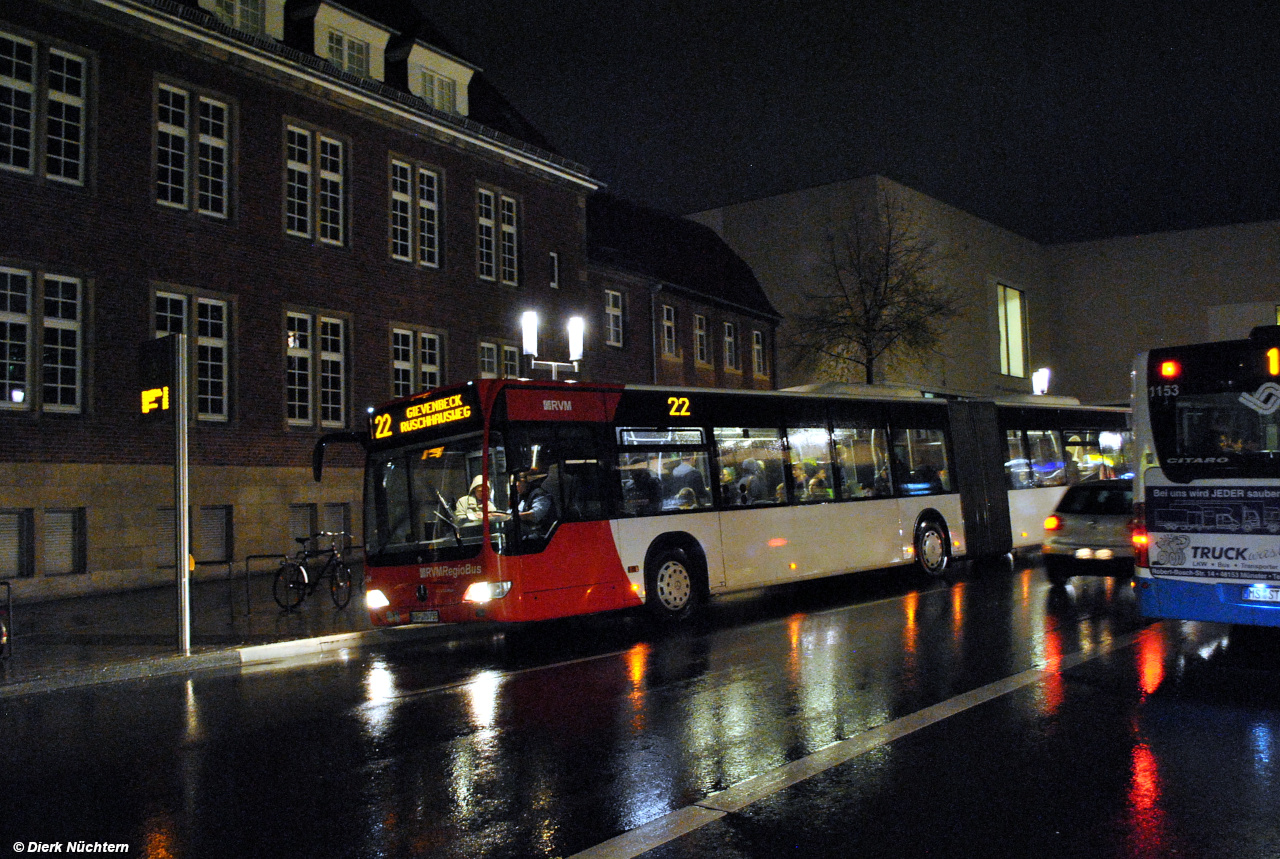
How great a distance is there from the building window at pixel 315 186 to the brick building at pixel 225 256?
0.05m

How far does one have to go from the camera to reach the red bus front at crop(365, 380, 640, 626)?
1164 centimetres

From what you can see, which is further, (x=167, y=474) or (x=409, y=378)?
(x=409, y=378)

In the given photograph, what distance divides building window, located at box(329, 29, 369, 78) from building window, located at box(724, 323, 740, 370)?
61.0 feet

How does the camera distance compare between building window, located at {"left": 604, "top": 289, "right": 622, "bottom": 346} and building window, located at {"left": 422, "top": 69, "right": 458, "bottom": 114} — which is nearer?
building window, located at {"left": 422, "top": 69, "right": 458, "bottom": 114}

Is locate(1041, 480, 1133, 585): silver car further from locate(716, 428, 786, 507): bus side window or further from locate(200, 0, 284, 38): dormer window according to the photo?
locate(200, 0, 284, 38): dormer window

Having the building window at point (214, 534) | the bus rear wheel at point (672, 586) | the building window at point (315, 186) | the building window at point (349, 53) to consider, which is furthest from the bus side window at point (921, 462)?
the building window at point (349, 53)

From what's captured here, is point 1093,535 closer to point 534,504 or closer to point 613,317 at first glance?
point 534,504

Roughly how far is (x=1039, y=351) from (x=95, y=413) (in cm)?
4457

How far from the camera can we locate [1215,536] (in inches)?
349

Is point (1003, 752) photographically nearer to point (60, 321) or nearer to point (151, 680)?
point (151, 680)

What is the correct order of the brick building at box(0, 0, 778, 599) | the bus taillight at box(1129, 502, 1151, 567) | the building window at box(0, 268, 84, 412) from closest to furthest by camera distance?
the bus taillight at box(1129, 502, 1151, 567) → the building window at box(0, 268, 84, 412) → the brick building at box(0, 0, 778, 599)

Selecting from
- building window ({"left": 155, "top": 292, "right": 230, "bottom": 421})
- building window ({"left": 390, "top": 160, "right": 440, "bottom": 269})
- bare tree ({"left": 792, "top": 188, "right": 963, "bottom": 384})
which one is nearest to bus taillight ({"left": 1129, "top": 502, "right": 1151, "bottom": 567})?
building window ({"left": 155, "top": 292, "right": 230, "bottom": 421})

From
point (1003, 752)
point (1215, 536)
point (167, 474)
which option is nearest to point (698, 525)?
point (1215, 536)

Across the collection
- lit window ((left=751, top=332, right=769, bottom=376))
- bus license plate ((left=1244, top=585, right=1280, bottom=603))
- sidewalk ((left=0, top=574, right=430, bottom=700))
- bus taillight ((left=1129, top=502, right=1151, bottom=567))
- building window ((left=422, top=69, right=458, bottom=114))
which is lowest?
sidewalk ((left=0, top=574, right=430, bottom=700))
